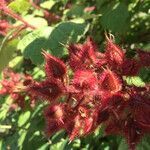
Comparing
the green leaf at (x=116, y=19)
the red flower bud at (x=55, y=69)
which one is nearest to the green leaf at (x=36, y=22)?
the green leaf at (x=116, y=19)

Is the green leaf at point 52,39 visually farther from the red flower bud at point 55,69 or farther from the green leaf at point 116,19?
the red flower bud at point 55,69

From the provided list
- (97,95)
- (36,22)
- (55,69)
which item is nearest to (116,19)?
(36,22)

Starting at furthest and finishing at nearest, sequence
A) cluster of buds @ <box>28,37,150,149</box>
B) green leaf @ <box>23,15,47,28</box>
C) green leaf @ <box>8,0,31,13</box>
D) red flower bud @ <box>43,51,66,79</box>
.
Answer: green leaf @ <box>23,15,47,28</box>
green leaf @ <box>8,0,31,13</box>
red flower bud @ <box>43,51,66,79</box>
cluster of buds @ <box>28,37,150,149</box>

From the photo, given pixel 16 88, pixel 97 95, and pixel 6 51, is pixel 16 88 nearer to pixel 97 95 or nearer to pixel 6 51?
pixel 6 51

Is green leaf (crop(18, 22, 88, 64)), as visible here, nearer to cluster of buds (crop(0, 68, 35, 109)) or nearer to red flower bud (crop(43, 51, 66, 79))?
cluster of buds (crop(0, 68, 35, 109))

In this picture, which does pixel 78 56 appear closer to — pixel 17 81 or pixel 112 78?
pixel 112 78

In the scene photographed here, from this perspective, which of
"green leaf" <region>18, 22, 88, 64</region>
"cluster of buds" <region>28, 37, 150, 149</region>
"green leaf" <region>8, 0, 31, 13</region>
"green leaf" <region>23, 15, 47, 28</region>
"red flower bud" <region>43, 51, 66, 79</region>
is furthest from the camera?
"green leaf" <region>23, 15, 47, 28</region>

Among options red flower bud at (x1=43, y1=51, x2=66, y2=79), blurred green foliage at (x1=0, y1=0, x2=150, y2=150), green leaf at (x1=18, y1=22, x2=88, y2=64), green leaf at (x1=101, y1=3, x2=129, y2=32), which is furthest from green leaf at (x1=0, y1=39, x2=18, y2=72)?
red flower bud at (x1=43, y1=51, x2=66, y2=79)
